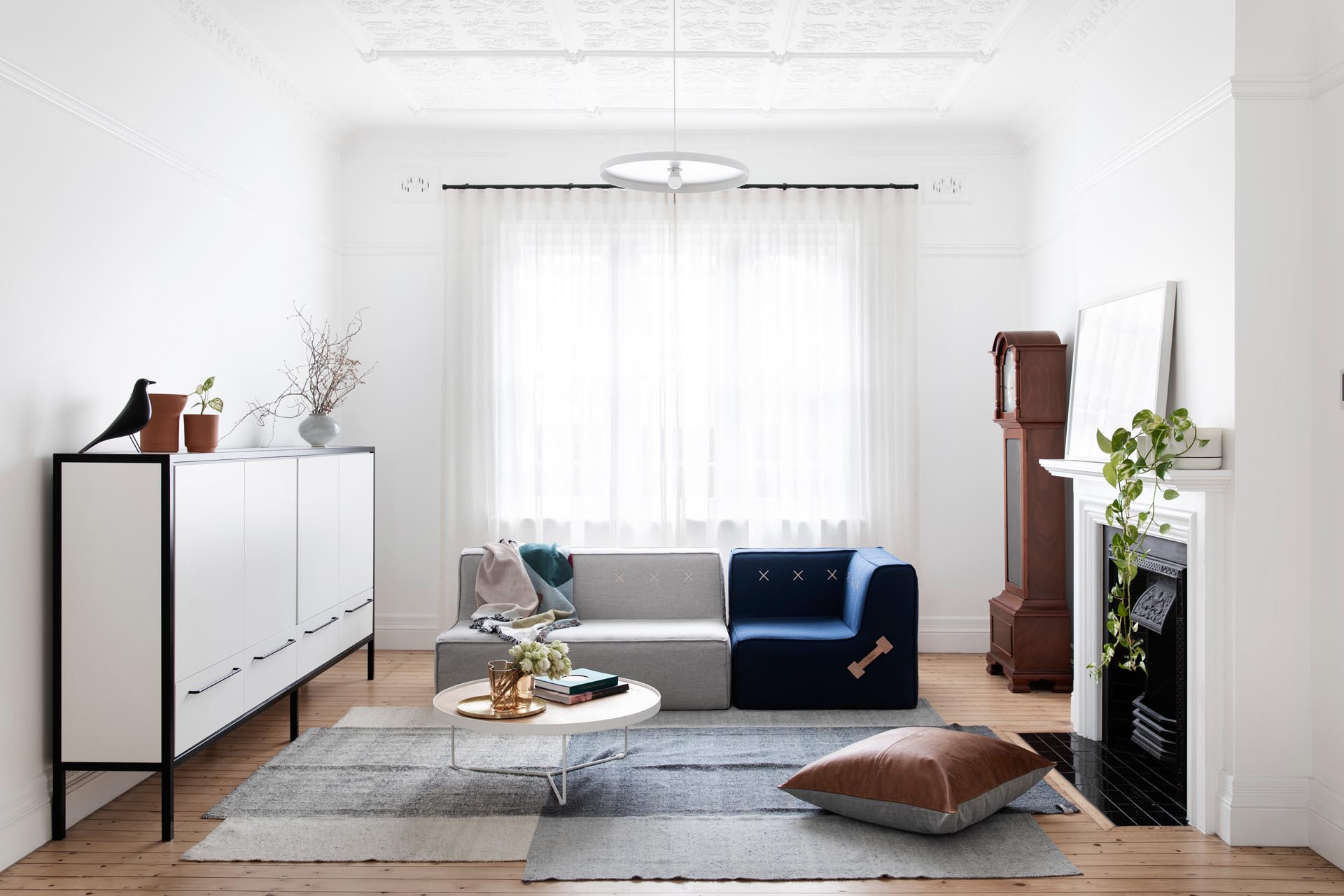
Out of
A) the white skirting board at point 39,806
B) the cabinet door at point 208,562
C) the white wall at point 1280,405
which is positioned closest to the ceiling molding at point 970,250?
the white wall at point 1280,405

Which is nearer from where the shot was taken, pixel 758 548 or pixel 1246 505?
pixel 1246 505

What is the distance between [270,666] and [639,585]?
198 centimetres

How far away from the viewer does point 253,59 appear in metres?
4.55

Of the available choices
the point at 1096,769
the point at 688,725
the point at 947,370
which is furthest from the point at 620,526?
the point at 1096,769

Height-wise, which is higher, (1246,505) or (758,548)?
(1246,505)

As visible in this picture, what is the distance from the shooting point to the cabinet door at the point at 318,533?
411cm

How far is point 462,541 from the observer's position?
579cm

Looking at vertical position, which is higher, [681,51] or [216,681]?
[681,51]

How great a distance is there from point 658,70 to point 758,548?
2611mm

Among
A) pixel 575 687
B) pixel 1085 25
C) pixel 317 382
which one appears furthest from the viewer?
pixel 317 382

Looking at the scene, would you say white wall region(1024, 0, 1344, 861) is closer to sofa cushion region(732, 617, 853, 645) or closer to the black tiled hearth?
the black tiled hearth

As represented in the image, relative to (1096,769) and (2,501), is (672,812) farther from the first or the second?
(2,501)

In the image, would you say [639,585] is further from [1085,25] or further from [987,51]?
[1085,25]

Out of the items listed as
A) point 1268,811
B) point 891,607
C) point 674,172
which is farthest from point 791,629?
point 674,172
